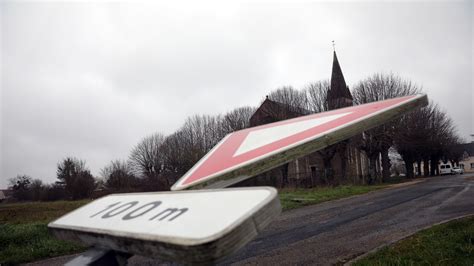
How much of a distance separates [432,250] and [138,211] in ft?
18.4

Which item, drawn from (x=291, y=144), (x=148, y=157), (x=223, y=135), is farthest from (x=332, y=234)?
(x=148, y=157)

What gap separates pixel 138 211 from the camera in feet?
4.07

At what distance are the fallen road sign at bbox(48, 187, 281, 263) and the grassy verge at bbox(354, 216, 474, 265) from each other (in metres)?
4.47

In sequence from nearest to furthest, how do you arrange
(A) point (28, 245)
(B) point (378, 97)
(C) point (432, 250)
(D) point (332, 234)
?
(C) point (432, 250) → (D) point (332, 234) → (A) point (28, 245) → (B) point (378, 97)

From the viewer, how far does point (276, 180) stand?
35.4 meters

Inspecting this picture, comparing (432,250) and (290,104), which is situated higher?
(290,104)

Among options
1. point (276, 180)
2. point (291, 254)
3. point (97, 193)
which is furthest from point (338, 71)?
point (291, 254)

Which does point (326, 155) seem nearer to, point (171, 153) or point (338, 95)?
point (338, 95)

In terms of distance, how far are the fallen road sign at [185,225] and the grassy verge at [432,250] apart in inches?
176

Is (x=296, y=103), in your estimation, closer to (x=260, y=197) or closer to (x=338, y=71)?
(x=338, y=71)

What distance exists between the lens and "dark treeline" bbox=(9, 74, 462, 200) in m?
32.2

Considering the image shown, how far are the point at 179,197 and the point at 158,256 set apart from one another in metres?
0.34

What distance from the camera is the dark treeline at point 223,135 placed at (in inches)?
1267

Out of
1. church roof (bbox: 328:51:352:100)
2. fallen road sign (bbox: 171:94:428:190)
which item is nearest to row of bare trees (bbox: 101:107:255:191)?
church roof (bbox: 328:51:352:100)
